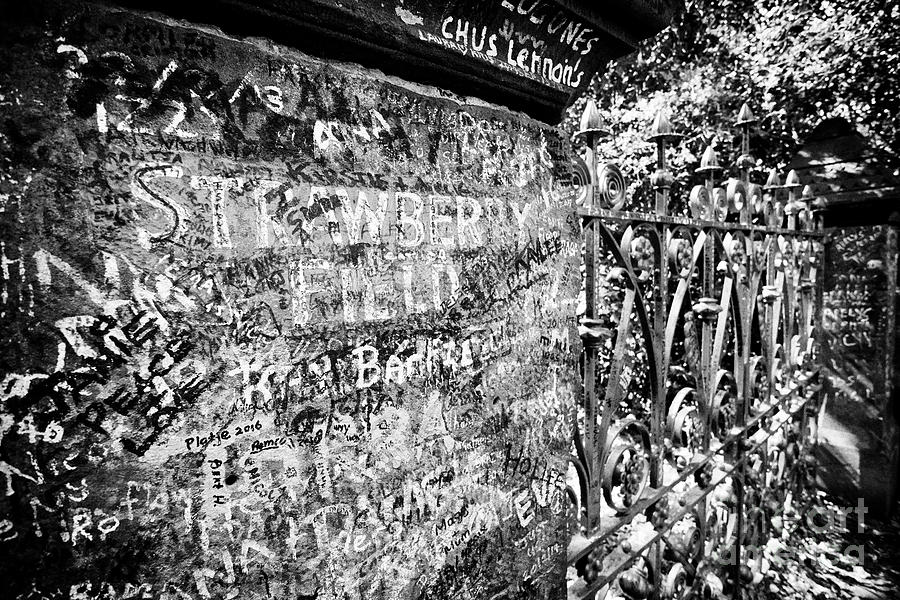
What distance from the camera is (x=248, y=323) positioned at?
73 centimetres

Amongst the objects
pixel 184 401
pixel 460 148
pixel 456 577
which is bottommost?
pixel 456 577

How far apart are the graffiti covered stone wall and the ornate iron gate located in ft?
1.98

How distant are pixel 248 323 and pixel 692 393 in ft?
7.00

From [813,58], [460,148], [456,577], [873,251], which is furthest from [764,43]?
[456,577]

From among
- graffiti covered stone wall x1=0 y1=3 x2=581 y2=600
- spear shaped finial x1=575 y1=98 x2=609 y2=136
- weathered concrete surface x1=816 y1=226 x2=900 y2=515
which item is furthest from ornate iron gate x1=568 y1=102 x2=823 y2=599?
graffiti covered stone wall x1=0 y1=3 x2=581 y2=600

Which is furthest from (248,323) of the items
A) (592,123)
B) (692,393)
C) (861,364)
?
(861,364)

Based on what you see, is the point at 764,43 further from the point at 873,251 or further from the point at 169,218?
the point at 169,218

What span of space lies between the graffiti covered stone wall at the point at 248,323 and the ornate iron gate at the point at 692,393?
1.98 feet

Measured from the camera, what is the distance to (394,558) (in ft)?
2.98

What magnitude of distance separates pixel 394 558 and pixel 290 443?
32 cm

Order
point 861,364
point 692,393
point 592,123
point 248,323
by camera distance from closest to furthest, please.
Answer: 1. point 248,323
2. point 592,123
3. point 692,393
4. point 861,364

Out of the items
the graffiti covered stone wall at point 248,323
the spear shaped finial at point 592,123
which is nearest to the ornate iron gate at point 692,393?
the spear shaped finial at point 592,123

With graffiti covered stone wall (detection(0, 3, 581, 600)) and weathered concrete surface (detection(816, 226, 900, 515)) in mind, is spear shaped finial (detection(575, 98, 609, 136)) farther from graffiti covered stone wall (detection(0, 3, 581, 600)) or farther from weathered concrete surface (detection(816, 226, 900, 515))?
weathered concrete surface (detection(816, 226, 900, 515))

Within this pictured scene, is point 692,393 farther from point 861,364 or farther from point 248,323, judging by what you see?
point 861,364
